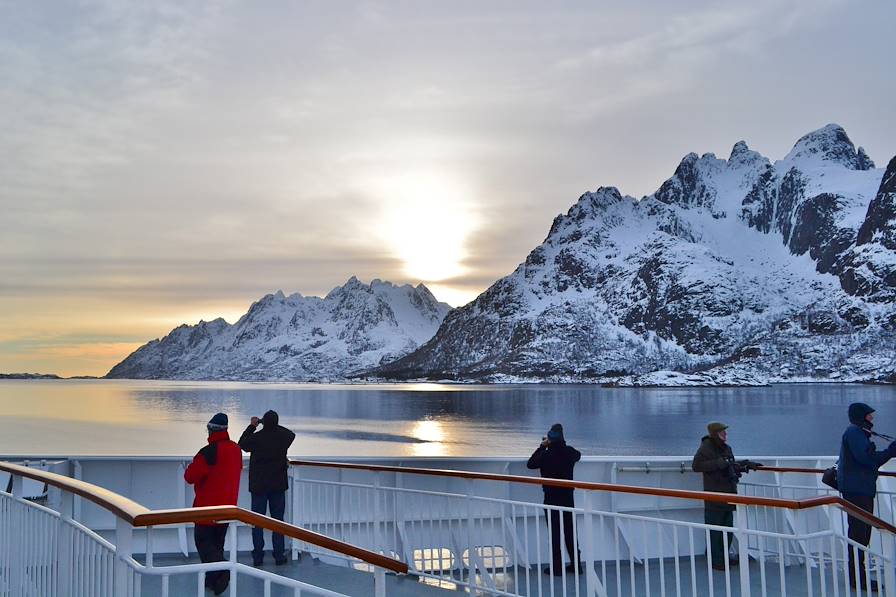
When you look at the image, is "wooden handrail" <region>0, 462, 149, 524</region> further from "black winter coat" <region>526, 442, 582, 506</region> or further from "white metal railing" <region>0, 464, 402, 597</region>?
"black winter coat" <region>526, 442, 582, 506</region>

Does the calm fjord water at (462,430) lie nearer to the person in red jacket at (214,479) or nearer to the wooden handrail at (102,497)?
the person in red jacket at (214,479)

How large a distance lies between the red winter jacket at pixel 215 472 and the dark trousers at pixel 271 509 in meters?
1.56

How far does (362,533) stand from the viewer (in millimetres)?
9578

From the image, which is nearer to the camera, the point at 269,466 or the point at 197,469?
the point at 197,469

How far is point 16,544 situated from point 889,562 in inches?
198

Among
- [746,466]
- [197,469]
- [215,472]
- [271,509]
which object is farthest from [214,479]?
[746,466]

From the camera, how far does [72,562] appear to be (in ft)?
12.8

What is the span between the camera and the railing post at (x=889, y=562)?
5.02 metres

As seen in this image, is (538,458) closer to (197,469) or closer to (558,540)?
(558,540)

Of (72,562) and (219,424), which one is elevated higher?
(219,424)

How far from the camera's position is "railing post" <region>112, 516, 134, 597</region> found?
Answer: 3.19 metres

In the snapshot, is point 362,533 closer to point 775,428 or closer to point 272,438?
point 272,438

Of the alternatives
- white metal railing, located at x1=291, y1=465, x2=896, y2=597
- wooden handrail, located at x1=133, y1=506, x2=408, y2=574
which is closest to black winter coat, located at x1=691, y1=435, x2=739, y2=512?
white metal railing, located at x1=291, y1=465, x2=896, y2=597

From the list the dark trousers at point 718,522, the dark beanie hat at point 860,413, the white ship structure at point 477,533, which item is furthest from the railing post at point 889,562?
the dark trousers at point 718,522
